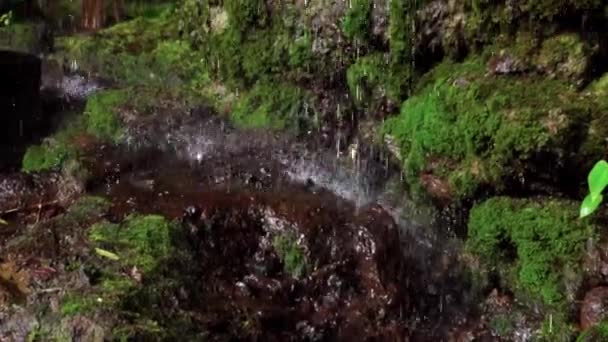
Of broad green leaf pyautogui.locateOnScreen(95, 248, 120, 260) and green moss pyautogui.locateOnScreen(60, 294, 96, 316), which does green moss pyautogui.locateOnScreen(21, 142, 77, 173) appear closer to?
broad green leaf pyautogui.locateOnScreen(95, 248, 120, 260)

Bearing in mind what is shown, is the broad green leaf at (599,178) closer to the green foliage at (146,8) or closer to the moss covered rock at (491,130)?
the moss covered rock at (491,130)

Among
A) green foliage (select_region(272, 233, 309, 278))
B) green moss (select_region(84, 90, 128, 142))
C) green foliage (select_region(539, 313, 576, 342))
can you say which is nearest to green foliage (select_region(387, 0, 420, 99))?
green foliage (select_region(272, 233, 309, 278))

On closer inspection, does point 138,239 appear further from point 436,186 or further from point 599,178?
point 599,178

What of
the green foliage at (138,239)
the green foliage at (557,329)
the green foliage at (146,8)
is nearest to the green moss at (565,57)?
the green foliage at (557,329)

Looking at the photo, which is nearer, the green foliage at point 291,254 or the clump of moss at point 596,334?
the clump of moss at point 596,334

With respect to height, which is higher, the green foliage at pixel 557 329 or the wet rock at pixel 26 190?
the wet rock at pixel 26 190

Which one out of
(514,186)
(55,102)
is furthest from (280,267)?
(55,102)
